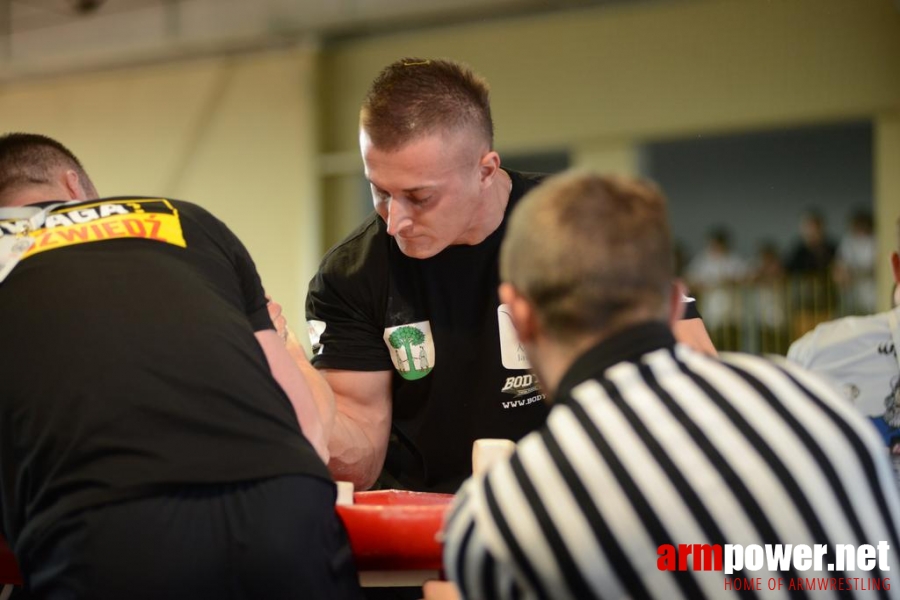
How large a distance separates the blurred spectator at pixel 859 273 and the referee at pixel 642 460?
7169 mm

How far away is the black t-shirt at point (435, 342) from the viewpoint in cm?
244

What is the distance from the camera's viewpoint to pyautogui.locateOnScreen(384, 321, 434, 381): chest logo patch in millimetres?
2441

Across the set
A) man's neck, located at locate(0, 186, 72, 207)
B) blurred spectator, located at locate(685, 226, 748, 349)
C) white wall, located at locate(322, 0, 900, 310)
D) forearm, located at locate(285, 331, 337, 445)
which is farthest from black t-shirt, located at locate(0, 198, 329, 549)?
white wall, located at locate(322, 0, 900, 310)

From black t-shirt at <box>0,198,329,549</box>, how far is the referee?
538 millimetres

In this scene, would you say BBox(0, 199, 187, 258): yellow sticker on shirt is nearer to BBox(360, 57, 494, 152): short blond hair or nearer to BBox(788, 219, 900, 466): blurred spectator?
BBox(360, 57, 494, 152): short blond hair

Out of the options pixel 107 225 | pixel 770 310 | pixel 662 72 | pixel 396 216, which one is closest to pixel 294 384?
pixel 107 225

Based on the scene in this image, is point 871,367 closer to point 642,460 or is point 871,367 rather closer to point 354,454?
point 354,454

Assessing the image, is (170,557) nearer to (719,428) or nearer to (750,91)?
(719,428)

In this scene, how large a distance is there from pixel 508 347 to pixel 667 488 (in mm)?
1318

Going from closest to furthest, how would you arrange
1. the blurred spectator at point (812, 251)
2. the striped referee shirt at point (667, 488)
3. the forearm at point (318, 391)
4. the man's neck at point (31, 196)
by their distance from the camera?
the striped referee shirt at point (667, 488) → the forearm at point (318, 391) → the man's neck at point (31, 196) → the blurred spectator at point (812, 251)

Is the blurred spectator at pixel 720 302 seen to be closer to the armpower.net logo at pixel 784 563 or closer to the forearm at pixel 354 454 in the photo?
the forearm at pixel 354 454

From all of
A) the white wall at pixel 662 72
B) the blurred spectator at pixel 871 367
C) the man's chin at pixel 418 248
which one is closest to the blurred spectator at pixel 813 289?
the white wall at pixel 662 72

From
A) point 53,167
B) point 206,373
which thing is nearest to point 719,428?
point 206,373

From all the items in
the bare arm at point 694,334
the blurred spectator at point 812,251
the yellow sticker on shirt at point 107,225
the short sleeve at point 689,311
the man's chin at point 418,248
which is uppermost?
the yellow sticker on shirt at point 107,225
